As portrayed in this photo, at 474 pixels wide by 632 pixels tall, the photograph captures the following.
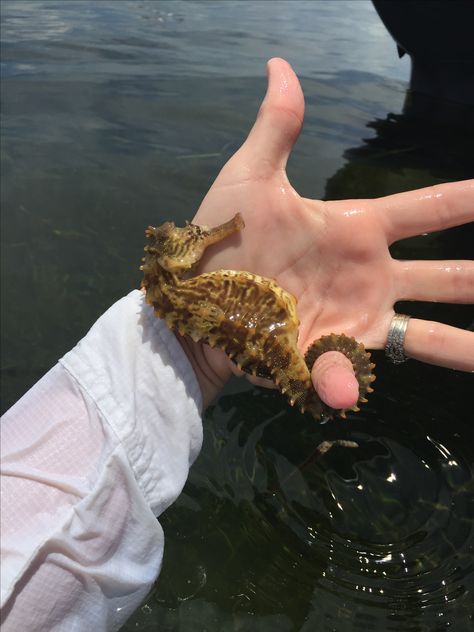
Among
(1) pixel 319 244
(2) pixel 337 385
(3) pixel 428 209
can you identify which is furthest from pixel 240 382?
(2) pixel 337 385

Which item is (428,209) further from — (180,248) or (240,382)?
(240,382)

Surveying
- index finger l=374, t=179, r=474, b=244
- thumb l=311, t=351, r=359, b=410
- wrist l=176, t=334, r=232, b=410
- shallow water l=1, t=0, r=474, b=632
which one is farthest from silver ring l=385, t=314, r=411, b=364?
shallow water l=1, t=0, r=474, b=632

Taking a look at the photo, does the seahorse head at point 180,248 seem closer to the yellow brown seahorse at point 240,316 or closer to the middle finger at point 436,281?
the yellow brown seahorse at point 240,316

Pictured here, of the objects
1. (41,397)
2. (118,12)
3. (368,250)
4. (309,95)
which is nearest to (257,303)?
(368,250)

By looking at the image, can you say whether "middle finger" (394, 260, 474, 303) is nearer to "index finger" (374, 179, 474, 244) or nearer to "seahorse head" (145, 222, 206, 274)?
"index finger" (374, 179, 474, 244)

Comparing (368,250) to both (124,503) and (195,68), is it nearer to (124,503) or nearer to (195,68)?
(124,503)

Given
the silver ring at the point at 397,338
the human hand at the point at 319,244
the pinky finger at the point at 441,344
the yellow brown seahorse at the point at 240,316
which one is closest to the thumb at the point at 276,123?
the human hand at the point at 319,244
